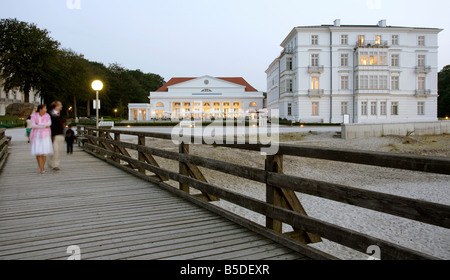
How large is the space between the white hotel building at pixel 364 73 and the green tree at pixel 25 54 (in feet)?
122

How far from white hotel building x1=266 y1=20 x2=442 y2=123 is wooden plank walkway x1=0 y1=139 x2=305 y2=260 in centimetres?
4441

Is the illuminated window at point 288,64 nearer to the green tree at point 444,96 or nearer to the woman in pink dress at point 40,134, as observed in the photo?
the green tree at point 444,96

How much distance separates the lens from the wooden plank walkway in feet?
11.2

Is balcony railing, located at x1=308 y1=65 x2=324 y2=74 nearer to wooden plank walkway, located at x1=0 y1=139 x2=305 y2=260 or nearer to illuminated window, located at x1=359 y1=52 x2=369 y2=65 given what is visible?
illuminated window, located at x1=359 y1=52 x2=369 y2=65

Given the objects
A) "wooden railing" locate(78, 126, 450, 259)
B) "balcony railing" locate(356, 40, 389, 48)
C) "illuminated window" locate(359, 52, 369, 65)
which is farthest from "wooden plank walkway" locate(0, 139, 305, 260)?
"balcony railing" locate(356, 40, 389, 48)

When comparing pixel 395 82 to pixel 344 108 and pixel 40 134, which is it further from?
pixel 40 134

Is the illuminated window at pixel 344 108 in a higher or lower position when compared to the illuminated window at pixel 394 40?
lower

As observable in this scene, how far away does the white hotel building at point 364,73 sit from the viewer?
4850 cm

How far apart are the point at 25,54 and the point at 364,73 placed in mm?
49218

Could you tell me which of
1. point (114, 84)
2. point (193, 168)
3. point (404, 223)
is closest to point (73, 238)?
point (193, 168)

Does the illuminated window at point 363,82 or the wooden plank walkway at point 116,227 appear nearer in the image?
the wooden plank walkway at point 116,227

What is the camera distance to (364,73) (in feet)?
159

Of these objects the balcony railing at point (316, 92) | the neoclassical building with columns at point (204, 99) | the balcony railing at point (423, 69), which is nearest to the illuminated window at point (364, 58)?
the balcony railing at point (316, 92)
